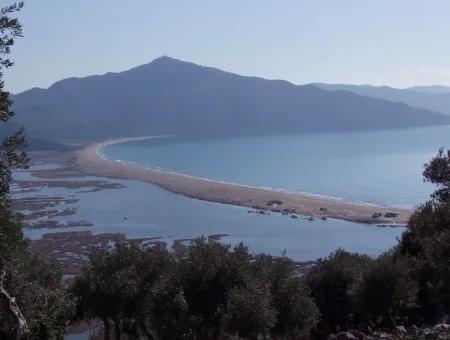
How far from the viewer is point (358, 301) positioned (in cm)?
1995

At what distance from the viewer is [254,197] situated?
91.7 meters

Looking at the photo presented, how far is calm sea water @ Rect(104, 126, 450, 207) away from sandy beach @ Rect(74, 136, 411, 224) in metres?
5.00

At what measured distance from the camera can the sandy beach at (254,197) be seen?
246ft

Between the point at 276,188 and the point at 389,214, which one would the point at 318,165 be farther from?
the point at 389,214

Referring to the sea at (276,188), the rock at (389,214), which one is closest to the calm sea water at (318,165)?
the sea at (276,188)

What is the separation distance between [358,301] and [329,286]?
144 inches

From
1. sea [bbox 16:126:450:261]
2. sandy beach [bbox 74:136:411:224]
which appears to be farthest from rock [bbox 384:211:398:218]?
sea [bbox 16:126:450:261]

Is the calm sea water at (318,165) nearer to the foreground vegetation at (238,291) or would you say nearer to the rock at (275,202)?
the rock at (275,202)

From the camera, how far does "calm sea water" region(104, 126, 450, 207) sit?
312 feet

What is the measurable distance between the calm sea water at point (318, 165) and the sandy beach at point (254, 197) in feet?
16.4

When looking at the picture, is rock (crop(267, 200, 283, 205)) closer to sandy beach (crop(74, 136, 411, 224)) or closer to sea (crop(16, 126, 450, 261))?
sandy beach (crop(74, 136, 411, 224))

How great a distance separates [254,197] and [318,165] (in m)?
43.2

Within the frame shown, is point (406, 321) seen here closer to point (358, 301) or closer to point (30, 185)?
point (358, 301)

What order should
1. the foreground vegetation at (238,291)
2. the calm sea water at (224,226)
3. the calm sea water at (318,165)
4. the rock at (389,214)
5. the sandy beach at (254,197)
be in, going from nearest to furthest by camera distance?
the foreground vegetation at (238,291), the calm sea water at (224,226), the rock at (389,214), the sandy beach at (254,197), the calm sea water at (318,165)
